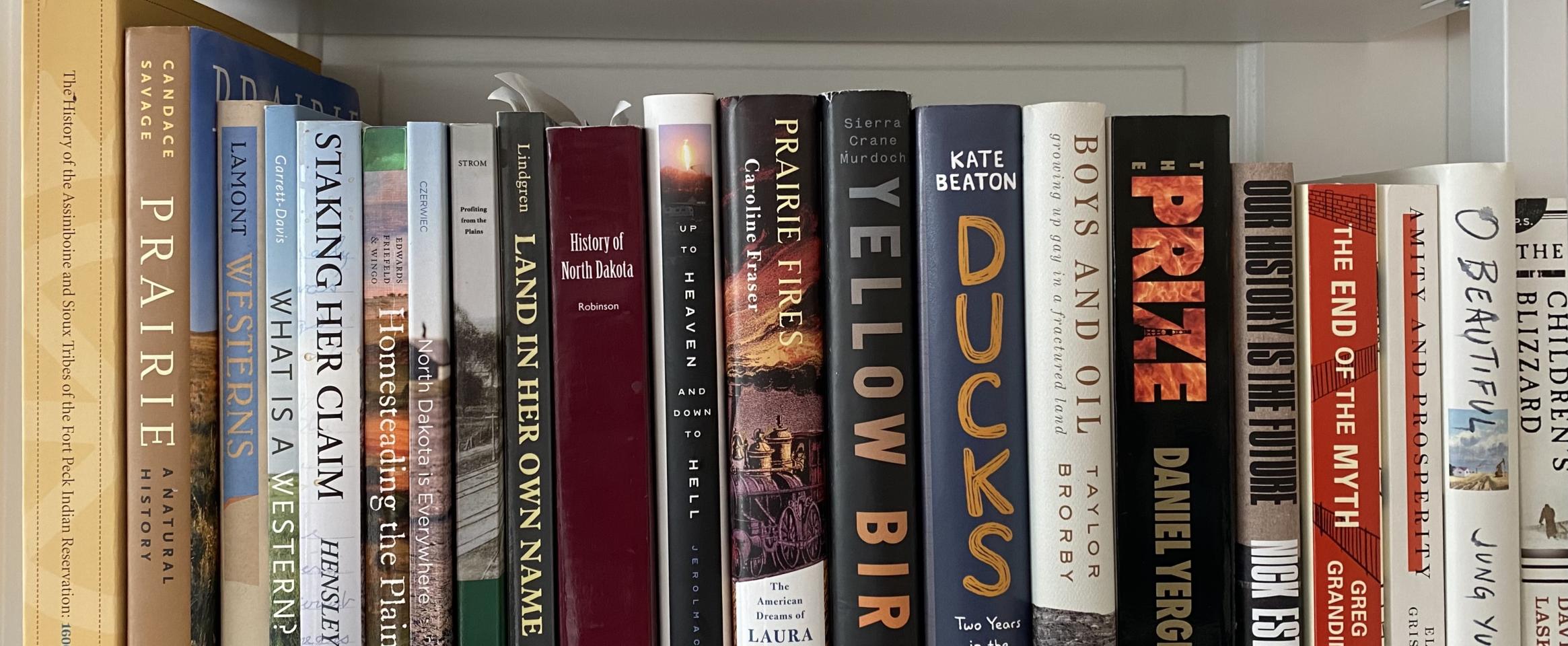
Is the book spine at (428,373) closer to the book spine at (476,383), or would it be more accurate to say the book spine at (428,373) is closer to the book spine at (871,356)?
the book spine at (476,383)

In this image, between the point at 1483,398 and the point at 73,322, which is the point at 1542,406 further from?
the point at 73,322

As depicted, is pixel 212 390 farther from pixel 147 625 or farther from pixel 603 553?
pixel 603 553

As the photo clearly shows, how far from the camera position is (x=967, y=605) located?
468 millimetres

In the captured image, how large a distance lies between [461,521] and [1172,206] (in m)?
0.41

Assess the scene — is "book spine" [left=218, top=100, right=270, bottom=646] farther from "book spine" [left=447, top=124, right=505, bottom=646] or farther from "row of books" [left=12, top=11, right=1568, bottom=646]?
"book spine" [left=447, top=124, right=505, bottom=646]

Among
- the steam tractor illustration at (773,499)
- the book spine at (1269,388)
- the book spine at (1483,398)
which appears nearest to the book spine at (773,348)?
the steam tractor illustration at (773,499)

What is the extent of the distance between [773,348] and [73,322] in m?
0.36

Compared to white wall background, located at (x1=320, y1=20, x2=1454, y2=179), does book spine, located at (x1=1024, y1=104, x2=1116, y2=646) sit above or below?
below

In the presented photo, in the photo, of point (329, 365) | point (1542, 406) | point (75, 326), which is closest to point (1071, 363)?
point (1542, 406)

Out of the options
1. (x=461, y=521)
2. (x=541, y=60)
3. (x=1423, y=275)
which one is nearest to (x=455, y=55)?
(x=541, y=60)

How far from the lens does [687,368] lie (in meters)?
0.47

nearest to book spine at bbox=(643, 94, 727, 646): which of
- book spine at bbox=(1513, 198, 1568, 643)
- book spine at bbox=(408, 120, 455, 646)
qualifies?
book spine at bbox=(408, 120, 455, 646)

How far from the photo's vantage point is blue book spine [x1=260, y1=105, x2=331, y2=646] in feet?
1.54

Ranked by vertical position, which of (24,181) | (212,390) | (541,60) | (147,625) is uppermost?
(541,60)
